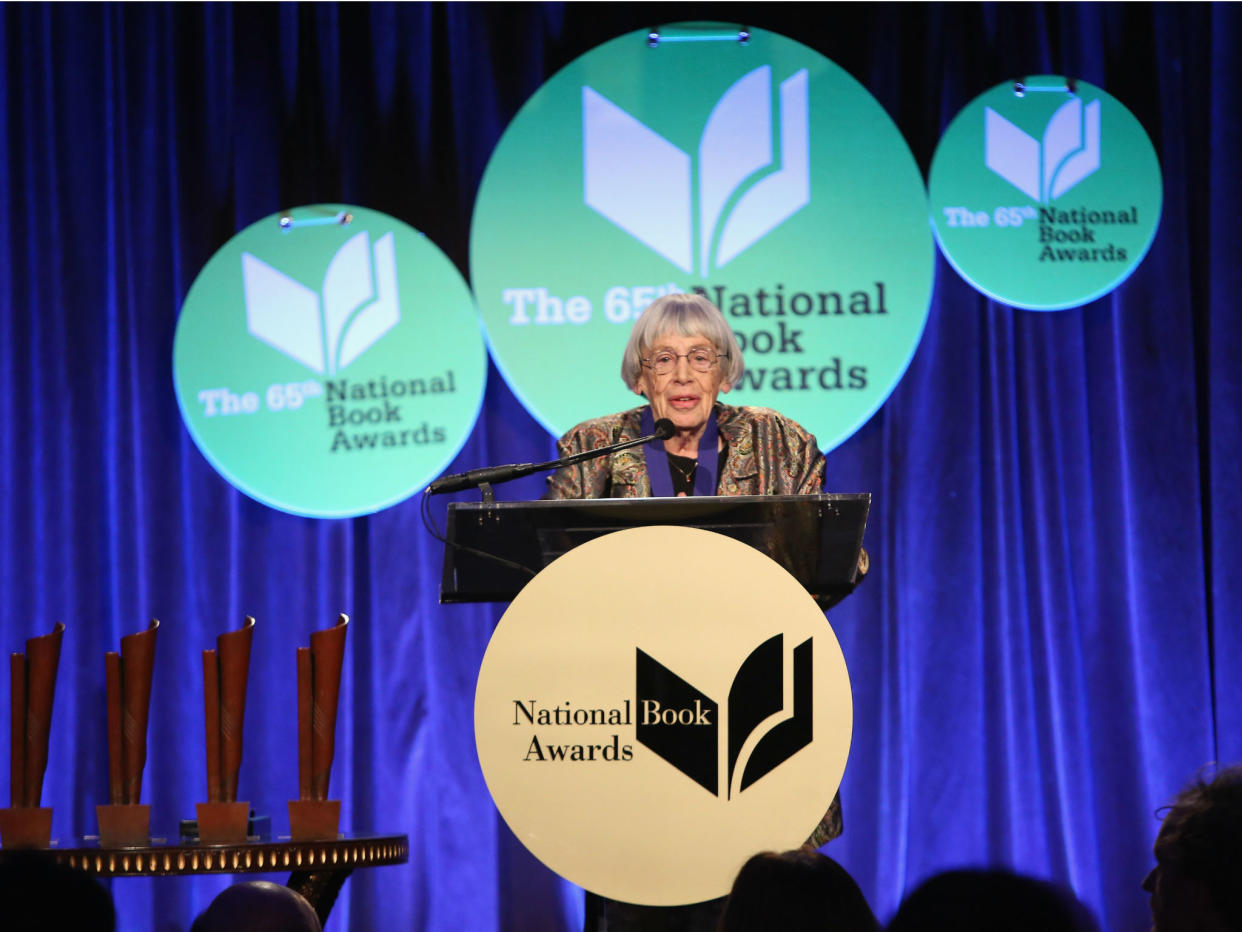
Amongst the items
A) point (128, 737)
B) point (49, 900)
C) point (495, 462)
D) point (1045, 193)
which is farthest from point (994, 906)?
point (1045, 193)

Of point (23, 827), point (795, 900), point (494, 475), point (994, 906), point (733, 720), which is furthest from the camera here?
point (23, 827)

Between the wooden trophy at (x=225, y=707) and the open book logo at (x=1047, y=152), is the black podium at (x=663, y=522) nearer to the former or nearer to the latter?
the wooden trophy at (x=225, y=707)

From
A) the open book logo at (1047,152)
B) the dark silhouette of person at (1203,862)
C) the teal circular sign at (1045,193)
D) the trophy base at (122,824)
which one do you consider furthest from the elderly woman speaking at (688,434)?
the open book logo at (1047,152)

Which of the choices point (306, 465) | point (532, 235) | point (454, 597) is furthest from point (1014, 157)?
point (454, 597)

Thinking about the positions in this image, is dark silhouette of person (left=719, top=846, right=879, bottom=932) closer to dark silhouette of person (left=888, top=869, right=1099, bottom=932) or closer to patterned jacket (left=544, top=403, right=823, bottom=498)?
dark silhouette of person (left=888, top=869, right=1099, bottom=932)

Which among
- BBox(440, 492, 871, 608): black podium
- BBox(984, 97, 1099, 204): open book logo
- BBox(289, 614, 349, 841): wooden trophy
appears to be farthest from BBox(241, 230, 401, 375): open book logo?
BBox(440, 492, 871, 608): black podium

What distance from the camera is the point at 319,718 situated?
2535 millimetres

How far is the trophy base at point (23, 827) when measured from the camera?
246 centimetres

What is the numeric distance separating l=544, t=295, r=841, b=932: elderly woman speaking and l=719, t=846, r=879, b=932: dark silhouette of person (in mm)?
1250

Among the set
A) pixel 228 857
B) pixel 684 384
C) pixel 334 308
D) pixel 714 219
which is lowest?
pixel 228 857

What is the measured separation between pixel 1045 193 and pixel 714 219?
1.07 m

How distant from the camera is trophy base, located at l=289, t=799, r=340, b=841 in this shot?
2.46 meters

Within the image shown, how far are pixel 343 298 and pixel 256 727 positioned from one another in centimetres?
139

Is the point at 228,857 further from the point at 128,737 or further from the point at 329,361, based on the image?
the point at 329,361
